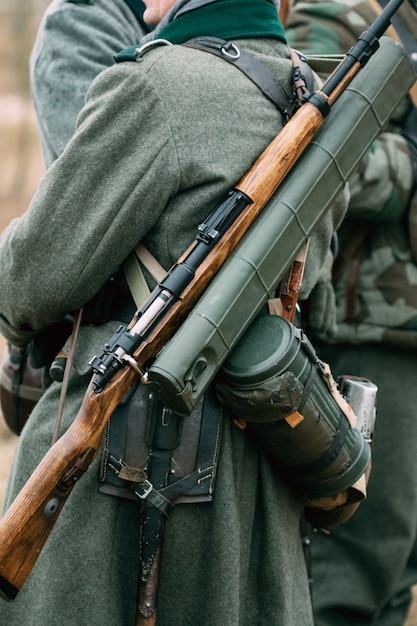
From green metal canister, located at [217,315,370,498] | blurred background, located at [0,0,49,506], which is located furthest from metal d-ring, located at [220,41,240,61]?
blurred background, located at [0,0,49,506]

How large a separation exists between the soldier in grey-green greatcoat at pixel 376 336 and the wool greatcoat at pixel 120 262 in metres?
0.92

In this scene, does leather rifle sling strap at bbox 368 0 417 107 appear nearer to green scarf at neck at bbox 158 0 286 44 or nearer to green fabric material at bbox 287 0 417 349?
green fabric material at bbox 287 0 417 349

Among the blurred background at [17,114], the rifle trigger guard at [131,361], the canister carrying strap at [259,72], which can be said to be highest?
the canister carrying strap at [259,72]

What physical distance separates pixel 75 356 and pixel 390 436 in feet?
5.52

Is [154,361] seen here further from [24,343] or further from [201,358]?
[24,343]

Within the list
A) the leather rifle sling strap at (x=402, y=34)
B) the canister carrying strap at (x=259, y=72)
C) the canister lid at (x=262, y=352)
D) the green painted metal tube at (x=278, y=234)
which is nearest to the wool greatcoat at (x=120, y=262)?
the canister carrying strap at (x=259, y=72)

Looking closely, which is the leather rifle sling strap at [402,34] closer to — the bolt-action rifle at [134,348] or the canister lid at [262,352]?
the bolt-action rifle at [134,348]

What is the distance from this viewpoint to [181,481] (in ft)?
7.30

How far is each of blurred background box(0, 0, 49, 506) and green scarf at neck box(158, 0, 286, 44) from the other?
780cm

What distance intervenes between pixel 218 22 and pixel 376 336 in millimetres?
1538

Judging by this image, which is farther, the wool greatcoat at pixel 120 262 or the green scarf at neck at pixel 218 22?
the green scarf at neck at pixel 218 22

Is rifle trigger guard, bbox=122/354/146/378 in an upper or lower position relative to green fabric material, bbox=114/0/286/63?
lower

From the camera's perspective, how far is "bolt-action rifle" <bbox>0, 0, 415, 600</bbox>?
201cm

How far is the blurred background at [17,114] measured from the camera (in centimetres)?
1036
